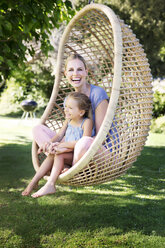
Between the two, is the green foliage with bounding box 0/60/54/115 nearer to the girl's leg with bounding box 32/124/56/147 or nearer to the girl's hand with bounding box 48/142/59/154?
the girl's leg with bounding box 32/124/56/147

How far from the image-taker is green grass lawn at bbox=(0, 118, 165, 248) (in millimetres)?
2418

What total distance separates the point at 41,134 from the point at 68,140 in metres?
0.21

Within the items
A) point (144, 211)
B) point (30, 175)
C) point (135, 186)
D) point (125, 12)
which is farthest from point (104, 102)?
point (125, 12)

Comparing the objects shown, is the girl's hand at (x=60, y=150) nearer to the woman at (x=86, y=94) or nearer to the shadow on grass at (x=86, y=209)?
the woman at (x=86, y=94)

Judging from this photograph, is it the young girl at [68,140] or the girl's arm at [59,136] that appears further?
the girl's arm at [59,136]

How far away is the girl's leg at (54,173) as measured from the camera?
6.31 ft

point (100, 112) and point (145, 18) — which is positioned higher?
point (145, 18)

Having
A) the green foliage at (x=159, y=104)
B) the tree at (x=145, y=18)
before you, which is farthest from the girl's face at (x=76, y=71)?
the tree at (x=145, y=18)

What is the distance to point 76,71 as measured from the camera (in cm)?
225

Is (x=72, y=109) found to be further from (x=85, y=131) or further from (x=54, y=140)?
(x=54, y=140)

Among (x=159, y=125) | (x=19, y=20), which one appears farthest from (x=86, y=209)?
(x=159, y=125)

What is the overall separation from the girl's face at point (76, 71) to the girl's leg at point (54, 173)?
1.75 feet

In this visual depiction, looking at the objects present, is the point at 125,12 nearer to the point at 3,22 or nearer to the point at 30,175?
the point at 30,175

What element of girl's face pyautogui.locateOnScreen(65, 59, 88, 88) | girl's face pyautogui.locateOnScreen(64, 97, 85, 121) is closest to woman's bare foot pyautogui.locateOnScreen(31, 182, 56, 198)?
girl's face pyautogui.locateOnScreen(64, 97, 85, 121)
